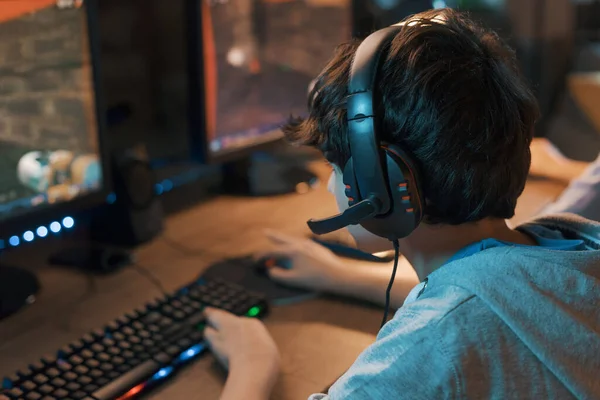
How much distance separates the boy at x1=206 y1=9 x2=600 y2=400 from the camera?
0.56 m

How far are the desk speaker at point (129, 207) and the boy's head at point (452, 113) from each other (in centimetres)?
63

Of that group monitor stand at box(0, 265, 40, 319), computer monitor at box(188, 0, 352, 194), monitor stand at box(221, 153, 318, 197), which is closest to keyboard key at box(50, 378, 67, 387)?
monitor stand at box(0, 265, 40, 319)

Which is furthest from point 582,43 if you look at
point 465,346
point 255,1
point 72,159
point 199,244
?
point 465,346

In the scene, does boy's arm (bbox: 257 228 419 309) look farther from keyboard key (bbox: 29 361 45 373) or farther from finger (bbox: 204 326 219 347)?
keyboard key (bbox: 29 361 45 373)

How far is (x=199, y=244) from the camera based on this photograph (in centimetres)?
125

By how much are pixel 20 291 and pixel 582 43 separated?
259cm

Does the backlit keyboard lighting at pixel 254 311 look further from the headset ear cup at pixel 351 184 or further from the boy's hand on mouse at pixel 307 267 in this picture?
the headset ear cup at pixel 351 184

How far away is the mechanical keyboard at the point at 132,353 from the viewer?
2.44 feet

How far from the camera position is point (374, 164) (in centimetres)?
64

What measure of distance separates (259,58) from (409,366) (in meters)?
0.97

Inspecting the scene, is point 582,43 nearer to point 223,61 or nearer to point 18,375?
point 223,61

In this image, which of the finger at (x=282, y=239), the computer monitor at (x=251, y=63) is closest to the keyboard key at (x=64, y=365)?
the finger at (x=282, y=239)

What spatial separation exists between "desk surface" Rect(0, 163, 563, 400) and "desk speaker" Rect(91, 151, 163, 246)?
1.6 inches

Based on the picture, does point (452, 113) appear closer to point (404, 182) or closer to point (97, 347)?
point (404, 182)
